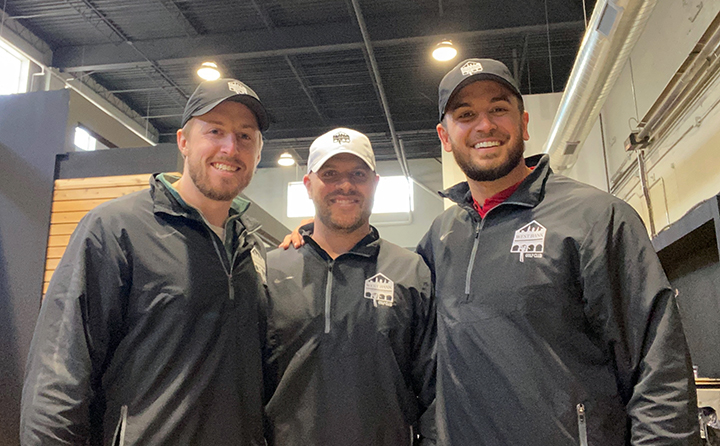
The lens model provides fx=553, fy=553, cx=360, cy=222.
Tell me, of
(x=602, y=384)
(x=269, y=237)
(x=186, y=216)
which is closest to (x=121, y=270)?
(x=186, y=216)

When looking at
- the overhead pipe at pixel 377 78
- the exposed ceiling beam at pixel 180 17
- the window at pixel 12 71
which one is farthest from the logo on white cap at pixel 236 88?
the window at pixel 12 71

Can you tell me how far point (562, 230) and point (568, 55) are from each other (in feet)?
23.4

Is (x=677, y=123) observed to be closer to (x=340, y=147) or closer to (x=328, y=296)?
(x=340, y=147)

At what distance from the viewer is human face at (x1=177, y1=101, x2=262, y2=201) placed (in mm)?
1932

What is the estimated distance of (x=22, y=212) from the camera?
13.5 feet

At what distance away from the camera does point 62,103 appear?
4.15 metres

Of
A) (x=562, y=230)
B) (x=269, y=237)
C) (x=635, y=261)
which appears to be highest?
(x=269, y=237)

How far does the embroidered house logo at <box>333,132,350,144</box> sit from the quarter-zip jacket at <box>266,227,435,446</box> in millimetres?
397

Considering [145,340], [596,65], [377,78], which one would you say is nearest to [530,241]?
[145,340]

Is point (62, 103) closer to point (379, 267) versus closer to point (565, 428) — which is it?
point (379, 267)

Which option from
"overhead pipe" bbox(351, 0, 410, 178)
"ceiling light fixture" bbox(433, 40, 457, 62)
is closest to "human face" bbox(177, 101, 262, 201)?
"overhead pipe" bbox(351, 0, 410, 178)

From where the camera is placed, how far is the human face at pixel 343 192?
6.97ft

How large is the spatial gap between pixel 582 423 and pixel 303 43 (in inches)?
260

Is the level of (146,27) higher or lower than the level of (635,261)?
higher
